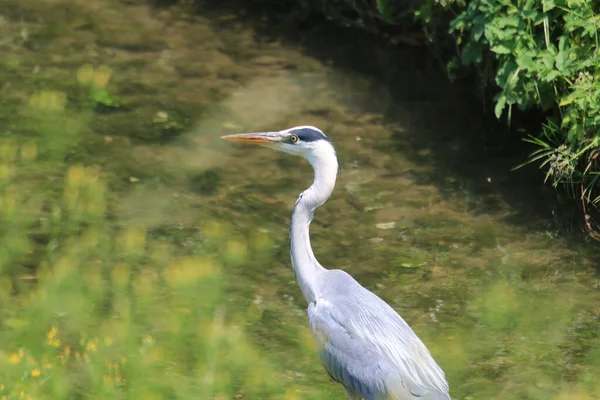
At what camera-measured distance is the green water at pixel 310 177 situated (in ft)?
19.9

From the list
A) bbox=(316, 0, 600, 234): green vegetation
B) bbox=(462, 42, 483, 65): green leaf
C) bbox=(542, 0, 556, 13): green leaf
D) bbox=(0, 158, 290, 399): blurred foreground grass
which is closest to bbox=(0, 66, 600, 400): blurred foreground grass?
bbox=(0, 158, 290, 399): blurred foreground grass

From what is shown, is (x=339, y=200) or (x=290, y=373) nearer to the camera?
(x=290, y=373)

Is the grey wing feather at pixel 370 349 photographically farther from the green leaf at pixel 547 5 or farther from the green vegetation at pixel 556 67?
the green leaf at pixel 547 5

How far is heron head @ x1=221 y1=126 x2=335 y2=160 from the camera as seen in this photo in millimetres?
5246

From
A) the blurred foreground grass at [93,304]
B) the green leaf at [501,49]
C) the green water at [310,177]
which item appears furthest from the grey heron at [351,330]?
the green leaf at [501,49]

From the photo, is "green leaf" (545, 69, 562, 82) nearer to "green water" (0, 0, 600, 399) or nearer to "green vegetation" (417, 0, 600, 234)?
"green vegetation" (417, 0, 600, 234)

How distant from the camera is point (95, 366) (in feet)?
13.6

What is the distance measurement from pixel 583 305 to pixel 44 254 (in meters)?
3.40

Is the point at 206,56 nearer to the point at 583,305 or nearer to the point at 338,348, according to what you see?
the point at 583,305

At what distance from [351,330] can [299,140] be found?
1.07 metres

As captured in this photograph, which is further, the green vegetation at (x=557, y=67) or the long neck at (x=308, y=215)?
the green vegetation at (x=557, y=67)

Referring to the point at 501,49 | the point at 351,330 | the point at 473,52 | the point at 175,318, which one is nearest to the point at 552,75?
the point at 501,49

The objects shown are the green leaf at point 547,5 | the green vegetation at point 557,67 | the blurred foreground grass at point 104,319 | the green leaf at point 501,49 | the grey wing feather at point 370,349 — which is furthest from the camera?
the green leaf at point 501,49

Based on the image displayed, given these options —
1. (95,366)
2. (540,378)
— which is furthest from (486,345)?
(95,366)
